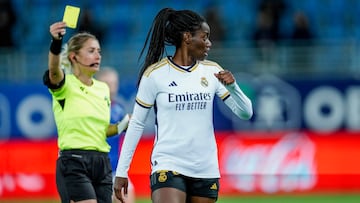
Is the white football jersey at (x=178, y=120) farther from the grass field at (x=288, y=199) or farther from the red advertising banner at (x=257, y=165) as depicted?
the red advertising banner at (x=257, y=165)

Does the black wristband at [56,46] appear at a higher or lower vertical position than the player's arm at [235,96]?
higher

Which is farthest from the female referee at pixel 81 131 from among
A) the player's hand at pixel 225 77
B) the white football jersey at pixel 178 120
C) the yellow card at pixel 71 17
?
the player's hand at pixel 225 77

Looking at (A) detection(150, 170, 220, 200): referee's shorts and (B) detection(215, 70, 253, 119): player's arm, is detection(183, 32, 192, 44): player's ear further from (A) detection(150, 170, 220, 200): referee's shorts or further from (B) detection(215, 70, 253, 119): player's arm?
(A) detection(150, 170, 220, 200): referee's shorts

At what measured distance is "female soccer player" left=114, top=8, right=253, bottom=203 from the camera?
7949 mm

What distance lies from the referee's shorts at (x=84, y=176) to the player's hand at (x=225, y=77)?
6.29ft

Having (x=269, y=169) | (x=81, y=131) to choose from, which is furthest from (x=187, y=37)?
(x=269, y=169)

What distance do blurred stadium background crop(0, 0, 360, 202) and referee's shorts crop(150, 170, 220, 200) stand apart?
7.81 m

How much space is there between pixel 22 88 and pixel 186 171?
Answer: 10473mm

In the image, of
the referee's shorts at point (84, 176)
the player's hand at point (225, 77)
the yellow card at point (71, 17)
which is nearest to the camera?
the player's hand at point (225, 77)

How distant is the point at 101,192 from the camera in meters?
9.45

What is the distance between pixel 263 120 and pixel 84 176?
895 centimetres

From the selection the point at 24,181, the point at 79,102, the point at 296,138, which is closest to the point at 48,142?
the point at 24,181

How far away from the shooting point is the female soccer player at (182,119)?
795 cm

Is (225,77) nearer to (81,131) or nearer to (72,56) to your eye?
(81,131)
